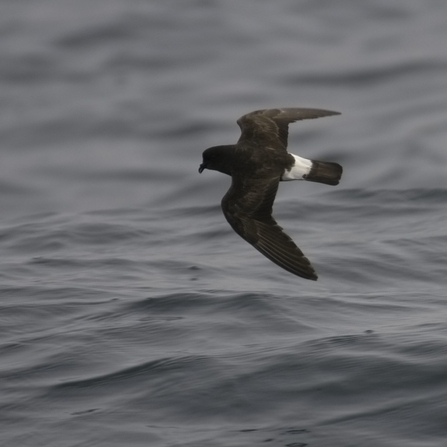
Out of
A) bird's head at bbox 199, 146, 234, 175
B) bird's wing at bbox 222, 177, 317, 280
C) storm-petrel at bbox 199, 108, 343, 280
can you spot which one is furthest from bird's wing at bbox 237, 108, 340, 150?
bird's wing at bbox 222, 177, 317, 280

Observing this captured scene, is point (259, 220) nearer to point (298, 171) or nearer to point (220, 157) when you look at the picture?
point (298, 171)

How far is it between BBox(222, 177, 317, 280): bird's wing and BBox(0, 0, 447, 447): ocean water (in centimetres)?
76

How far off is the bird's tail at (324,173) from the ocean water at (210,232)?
1.08 metres

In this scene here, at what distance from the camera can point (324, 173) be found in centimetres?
810

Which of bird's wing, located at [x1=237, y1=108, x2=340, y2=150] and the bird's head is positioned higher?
bird's wing, located at [x1=237, y1=108, x2=340, y2=150]

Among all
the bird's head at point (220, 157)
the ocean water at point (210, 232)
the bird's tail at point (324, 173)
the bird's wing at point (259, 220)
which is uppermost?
the bird's head at point (220, 157)

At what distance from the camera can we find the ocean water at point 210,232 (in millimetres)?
7055

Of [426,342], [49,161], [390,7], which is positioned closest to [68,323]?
[426,342]

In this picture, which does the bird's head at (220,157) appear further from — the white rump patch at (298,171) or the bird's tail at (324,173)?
the bird's tail at (324,173)

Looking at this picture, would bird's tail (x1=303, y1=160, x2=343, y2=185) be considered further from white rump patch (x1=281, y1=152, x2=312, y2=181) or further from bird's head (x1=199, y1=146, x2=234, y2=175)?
bird's head (x1=199, y1=146, x2=234, y2=175)

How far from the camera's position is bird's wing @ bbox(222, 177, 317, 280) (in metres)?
7.30

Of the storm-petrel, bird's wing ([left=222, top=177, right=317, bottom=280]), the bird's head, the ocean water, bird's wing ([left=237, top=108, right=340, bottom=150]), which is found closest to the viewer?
the ocean water

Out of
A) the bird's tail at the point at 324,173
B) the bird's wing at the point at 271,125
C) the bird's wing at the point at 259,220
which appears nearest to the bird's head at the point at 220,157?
the bird's wing at the point at 259,220

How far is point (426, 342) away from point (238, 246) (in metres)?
3.83
